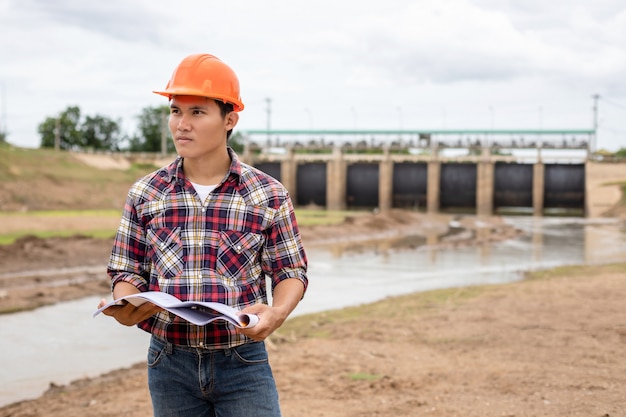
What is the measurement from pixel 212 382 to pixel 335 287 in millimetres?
13890

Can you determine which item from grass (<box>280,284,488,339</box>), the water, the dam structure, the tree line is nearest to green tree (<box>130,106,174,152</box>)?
the tree line

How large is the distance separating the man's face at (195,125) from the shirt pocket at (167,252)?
34 centimetres

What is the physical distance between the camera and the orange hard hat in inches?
118

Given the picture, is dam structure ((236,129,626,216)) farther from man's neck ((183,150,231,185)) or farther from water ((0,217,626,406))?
man's neck ((183,150,231,185))

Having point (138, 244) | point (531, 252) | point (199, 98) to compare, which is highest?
point (199, 98)

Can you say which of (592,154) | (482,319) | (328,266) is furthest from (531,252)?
(592,154)

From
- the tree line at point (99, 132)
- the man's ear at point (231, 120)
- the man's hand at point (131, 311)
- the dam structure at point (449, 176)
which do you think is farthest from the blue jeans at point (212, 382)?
the tree line at point (99, 132)

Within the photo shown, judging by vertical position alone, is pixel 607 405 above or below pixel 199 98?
below

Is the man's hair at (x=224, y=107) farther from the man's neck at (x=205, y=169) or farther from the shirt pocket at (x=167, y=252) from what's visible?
the shirt pocket at (x=167, y=252)

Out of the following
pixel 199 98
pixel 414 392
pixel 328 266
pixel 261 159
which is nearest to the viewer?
pixel 199 98

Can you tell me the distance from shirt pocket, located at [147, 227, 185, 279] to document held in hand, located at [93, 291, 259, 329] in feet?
0.50

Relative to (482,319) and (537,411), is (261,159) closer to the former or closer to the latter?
(482,319)

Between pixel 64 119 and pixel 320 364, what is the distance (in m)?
80.9

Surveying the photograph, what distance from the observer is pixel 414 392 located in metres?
6.67
